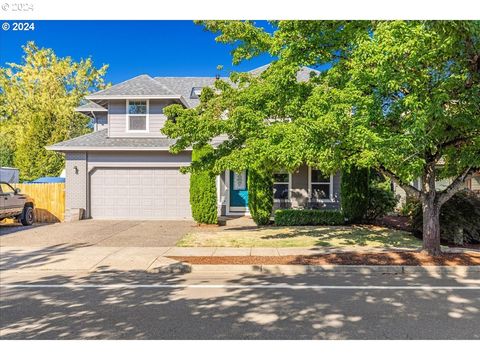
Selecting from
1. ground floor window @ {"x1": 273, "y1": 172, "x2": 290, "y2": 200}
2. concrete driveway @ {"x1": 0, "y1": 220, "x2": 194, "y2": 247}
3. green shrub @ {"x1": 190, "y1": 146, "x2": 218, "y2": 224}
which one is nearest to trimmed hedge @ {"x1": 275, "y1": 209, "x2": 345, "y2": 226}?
ground floor window @ {"x1": 273, "y1": 172, "x2": 290, "y2": 200}

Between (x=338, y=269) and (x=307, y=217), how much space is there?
7411 mm

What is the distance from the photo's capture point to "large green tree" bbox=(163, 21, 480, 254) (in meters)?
6.90

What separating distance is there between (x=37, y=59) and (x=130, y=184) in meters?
24.2

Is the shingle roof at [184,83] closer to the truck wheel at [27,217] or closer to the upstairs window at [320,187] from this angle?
the upstairs window at [320,187]

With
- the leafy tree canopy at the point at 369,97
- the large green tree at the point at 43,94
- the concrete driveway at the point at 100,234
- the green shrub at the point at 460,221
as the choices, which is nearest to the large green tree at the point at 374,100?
the leafy tree canopy at the point at 369,97

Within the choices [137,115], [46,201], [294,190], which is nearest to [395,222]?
[294,190]

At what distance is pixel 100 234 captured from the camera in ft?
40.5

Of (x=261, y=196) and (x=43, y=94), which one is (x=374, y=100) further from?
(x=43, y=94)

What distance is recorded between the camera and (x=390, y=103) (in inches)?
313

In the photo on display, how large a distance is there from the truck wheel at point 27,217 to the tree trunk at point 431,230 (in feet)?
47.9

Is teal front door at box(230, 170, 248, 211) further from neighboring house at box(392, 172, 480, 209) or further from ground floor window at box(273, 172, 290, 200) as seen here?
neighboring house at box(392, 172, 480, 209)

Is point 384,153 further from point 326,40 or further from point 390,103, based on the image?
point 326,40

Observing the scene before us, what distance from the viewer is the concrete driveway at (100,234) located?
35.5 feet

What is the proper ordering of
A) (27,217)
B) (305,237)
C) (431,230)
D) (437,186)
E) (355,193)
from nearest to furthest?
(431,230)
(305,237)
(355,193)
(27,217)
(437,186)
